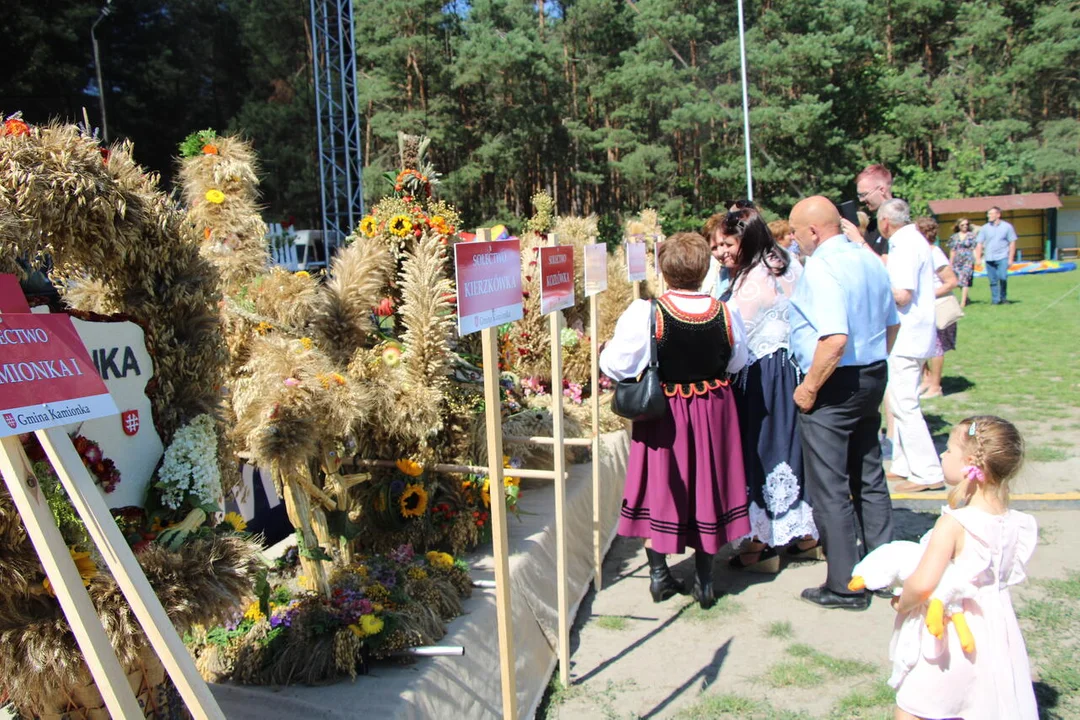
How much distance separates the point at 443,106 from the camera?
21172mm

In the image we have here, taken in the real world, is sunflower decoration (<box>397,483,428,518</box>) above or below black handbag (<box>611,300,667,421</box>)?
below

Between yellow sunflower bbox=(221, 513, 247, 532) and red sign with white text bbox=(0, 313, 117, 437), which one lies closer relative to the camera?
red sign with white text bbox=(0, 313, 117, 437)

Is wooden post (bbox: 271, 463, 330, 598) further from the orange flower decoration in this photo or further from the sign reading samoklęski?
the sign reading samoklęski

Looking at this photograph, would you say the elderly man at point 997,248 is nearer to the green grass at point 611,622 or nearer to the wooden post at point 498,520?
the green grass at point 611,622

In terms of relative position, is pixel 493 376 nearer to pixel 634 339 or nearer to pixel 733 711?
pixel 634 339

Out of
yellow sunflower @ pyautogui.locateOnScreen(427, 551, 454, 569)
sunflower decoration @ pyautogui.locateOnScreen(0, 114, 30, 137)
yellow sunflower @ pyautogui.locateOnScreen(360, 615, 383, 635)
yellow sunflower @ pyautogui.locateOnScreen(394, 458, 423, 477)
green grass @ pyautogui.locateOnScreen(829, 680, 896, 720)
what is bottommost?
green grass @ pyautogui.locateOnScreen(829, 680, 896, 720)

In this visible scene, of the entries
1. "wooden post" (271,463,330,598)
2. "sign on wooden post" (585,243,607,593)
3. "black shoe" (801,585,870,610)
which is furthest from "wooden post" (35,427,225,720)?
"black shoe" (801,585,870,610)

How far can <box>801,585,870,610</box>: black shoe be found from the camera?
→ 11.4 feet

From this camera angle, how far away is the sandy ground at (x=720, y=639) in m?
2.85

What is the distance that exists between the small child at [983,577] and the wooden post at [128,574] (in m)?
1.71

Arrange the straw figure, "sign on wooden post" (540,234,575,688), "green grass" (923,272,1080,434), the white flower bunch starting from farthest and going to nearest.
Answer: "green grass" (923,272,1080,434) < "sign on wooden post" (540,234,575,688) < the white flower bunch < the straw figure

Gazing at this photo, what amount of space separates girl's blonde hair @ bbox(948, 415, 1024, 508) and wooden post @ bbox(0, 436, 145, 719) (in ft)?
6.47

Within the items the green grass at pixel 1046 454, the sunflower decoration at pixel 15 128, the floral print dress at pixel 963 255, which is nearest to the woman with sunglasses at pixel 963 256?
the floral print dress at pixel 963 255

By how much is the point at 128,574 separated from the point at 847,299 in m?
2.75
